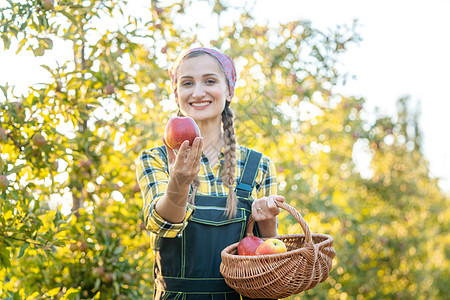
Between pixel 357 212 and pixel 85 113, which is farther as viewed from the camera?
pixel 357 212

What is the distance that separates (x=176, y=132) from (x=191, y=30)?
1.66 meters

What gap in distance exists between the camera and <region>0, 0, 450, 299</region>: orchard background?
1925mm

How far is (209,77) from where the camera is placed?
63.7 inches

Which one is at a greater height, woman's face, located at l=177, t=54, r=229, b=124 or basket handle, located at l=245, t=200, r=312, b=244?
woman's face, located at l=177, t=54, r=229, b=124

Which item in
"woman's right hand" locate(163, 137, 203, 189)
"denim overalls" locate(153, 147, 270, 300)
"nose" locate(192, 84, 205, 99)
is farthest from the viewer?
"nose" locate(192, 84, 205, 99)

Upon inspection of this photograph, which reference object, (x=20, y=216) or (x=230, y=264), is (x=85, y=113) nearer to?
(x=20, y=216)

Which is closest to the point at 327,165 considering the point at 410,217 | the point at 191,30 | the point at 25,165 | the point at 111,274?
the point at 410,217

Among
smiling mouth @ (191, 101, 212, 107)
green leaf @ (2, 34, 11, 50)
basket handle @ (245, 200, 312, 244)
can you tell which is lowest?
basket handle @ (245, 200, 312, 244)

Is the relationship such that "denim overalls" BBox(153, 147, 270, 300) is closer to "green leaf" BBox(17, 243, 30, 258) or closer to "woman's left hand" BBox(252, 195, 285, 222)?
"woman's left hand" BBox(252, 195, 285, 222)

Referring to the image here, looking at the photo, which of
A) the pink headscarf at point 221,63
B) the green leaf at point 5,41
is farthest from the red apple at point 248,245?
the green leaf at point 5,41

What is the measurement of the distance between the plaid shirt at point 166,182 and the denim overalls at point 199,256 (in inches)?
2.4

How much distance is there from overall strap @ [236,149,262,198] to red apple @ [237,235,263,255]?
0.18m

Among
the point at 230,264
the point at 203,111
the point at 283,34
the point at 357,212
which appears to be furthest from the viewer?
the point at 357,212

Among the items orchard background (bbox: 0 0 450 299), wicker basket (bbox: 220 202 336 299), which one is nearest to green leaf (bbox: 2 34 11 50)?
orchard background (bbox: 0 0 450 299)
